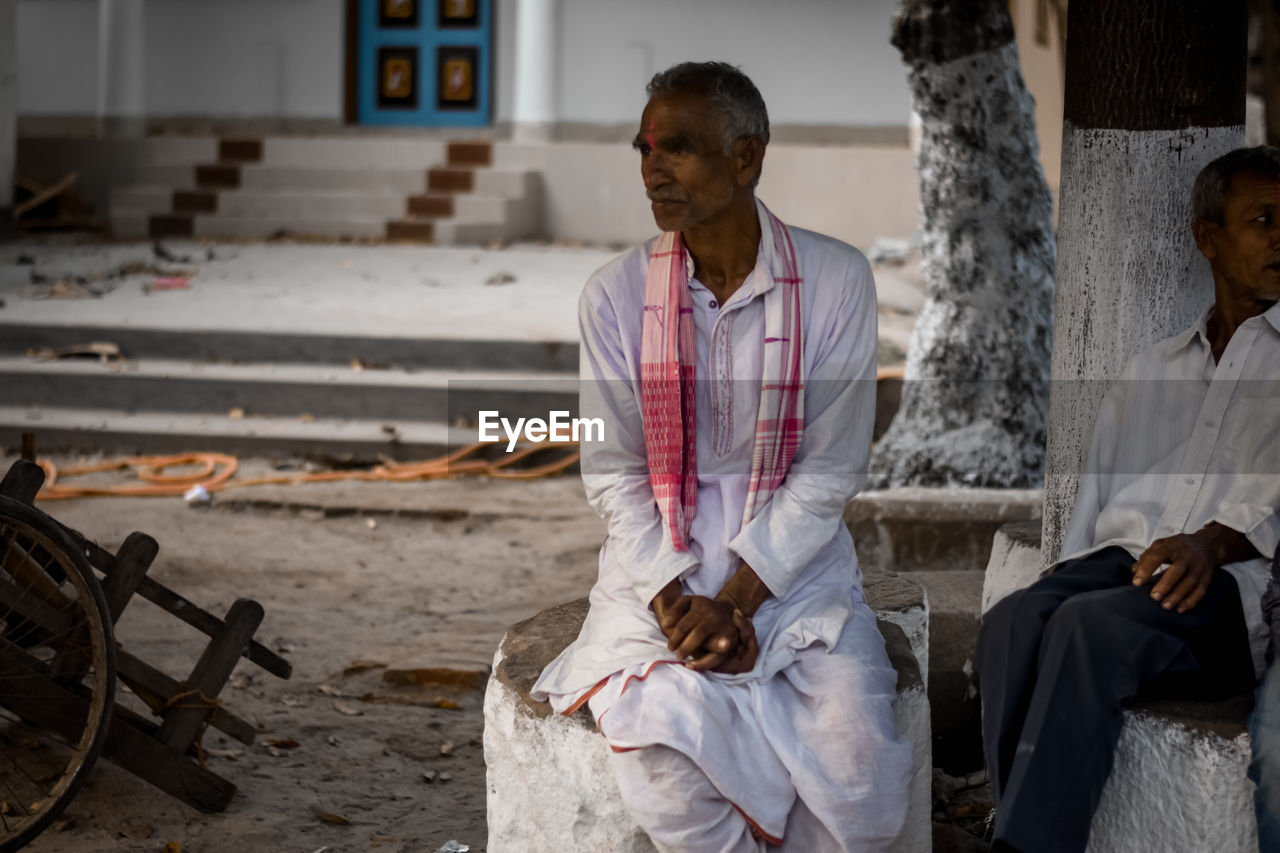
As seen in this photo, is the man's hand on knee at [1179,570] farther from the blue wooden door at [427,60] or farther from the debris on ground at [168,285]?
the blue wooden door at [427,60]

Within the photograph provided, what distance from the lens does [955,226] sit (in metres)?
6.54

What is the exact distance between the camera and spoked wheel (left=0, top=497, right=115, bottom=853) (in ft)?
11.7

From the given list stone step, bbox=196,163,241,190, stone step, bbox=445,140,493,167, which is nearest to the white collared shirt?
stone step, bbox=445,140,493,167

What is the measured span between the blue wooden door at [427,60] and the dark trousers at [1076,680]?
12.0 meters

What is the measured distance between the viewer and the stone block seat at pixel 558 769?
2.76 meters

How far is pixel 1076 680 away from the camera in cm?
274

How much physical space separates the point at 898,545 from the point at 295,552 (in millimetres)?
2679

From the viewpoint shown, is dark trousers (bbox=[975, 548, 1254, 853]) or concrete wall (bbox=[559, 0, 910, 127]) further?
concrete wall (bbox=[559, 0, 910, 127])

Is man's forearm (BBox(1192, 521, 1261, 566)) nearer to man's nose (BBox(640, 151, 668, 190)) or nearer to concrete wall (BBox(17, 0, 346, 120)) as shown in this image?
man's nose (BBox(640, 151, 668, 190))

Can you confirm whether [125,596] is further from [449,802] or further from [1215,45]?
[1215,45]

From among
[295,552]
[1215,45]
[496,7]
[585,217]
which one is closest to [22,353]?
[295,552]

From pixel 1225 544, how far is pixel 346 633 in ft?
11.5

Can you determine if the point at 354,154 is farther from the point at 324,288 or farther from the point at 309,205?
the point at 324,288

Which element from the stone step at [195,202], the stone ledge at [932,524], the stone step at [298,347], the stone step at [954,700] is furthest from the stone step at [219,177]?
the stone step at [954,700]
